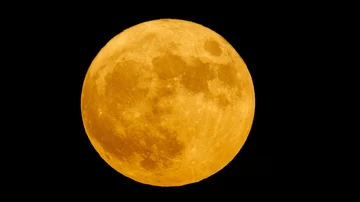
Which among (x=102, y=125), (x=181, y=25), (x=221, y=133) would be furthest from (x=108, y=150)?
(x=181, y=25)

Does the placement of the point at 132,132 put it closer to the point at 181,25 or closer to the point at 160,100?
the point at 160,100

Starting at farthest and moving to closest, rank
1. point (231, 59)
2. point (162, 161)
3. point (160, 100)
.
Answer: point (231, 59) → point (162, 161) → point (160, 100)

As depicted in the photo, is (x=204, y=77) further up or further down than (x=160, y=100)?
further up

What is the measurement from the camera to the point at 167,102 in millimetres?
3275

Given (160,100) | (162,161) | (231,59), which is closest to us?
(160,100)

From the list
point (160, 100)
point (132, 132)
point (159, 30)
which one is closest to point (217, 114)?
point (160, 100)

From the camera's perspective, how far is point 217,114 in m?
3.42

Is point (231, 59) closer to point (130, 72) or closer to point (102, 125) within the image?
point (130, 72)

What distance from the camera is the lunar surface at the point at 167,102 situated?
3301mm

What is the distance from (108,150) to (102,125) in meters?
0.31

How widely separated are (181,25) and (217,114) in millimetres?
1122

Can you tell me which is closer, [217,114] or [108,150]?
[217,114]

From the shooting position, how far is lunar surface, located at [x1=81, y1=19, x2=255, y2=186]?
3301 millimetres

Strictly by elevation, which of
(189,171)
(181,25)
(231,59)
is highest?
(181,25)
